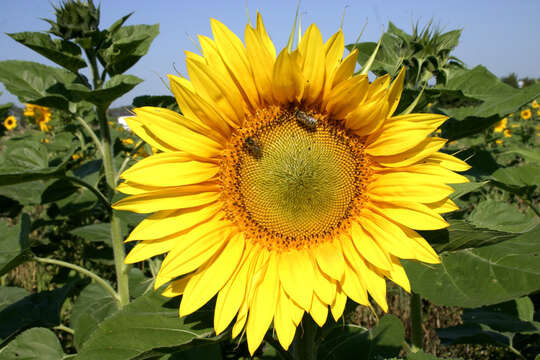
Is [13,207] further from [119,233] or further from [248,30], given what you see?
[248,30]

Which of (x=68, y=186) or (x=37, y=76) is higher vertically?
(x=37, y=76)

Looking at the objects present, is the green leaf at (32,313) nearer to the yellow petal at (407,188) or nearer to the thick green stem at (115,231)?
the thick green stem at (115,231)

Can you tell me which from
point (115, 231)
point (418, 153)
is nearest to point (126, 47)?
point (115, 231)

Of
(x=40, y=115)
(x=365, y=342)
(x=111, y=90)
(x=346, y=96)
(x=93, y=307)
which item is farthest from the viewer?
(x=40, y=115)

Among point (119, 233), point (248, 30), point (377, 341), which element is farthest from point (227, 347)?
point (248, 30)

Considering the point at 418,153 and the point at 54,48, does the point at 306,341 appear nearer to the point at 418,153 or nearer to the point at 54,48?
the point at 418,153

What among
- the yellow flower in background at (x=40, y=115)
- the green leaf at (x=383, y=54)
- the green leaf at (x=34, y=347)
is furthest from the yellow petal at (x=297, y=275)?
the yellow flower in background at (x=40, y=115)
